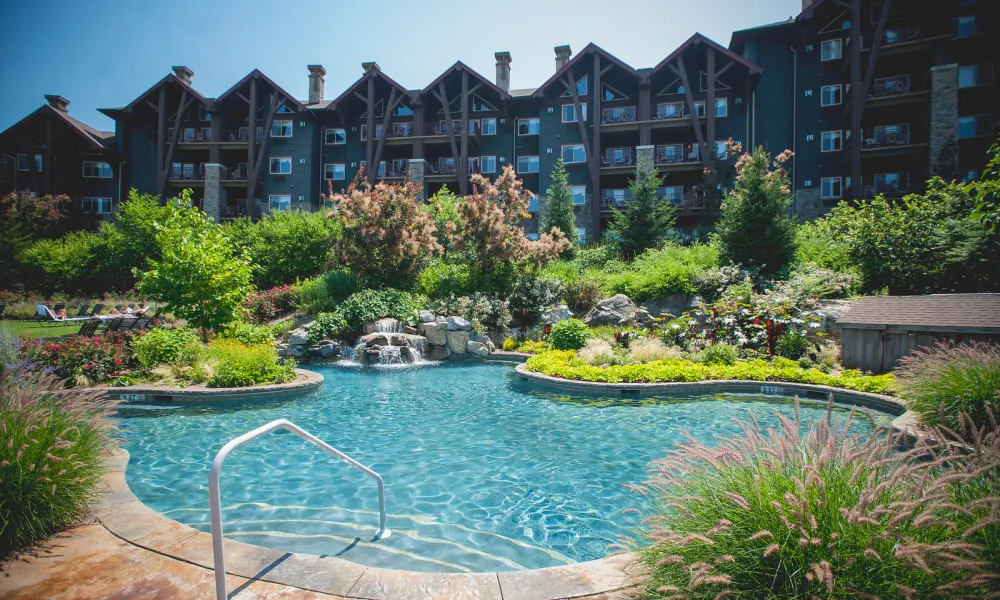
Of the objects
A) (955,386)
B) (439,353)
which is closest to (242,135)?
(439,353)

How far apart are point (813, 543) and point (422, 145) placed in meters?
32.4

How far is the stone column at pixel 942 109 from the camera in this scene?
22703 millimetres

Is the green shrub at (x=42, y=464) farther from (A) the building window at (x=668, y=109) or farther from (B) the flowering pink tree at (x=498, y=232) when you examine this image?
(A) the building window at (x=668, y=109)

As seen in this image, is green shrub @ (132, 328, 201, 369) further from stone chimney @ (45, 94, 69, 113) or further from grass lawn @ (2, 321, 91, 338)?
stone chimney @ (45, 94, 69, 113)

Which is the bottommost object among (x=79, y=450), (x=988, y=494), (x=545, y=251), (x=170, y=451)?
(x=170, y=451)

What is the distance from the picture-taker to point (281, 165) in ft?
109

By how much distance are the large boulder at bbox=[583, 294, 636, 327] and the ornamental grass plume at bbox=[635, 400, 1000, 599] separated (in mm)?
14069

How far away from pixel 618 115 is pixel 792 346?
2199 centimetres

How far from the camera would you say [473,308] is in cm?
1802

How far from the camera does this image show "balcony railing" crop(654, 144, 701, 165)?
27.9m

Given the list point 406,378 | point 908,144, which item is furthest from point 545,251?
point 908,144

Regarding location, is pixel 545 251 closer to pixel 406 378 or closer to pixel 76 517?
pixel 406 378

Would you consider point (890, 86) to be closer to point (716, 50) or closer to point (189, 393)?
point (716, 50)

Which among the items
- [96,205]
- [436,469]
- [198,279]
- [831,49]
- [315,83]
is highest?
[315,83]
